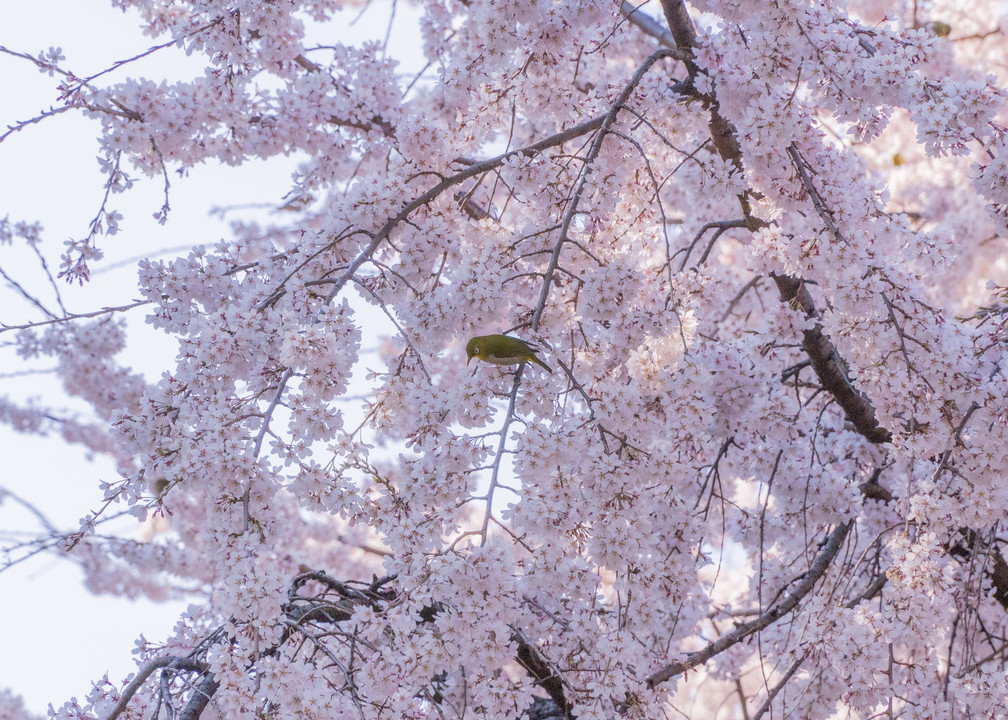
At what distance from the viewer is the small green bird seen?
1931 millimetres

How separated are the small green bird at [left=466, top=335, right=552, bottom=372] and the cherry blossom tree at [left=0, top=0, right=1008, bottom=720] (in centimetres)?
5

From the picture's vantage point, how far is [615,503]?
1.97m

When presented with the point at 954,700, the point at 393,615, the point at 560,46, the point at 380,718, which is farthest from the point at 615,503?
the point at 560,46

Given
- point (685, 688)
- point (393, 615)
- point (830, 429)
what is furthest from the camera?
point (685, 688)

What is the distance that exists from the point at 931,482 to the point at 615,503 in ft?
2.88

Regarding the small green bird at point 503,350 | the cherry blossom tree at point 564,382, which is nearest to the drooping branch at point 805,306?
the cherry blossom tree at point 564,382

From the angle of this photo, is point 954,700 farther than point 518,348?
Yes

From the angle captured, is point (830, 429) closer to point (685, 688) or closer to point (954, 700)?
point (954, 700)

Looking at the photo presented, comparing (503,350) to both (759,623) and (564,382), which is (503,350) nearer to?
(564,382)

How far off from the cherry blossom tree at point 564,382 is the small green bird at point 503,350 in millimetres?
46

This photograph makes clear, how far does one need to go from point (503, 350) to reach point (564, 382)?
0.32 meters

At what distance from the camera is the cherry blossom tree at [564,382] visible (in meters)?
1.90

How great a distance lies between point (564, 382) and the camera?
7.23 feet

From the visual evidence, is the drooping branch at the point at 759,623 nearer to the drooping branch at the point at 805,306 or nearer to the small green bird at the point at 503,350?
the drooping branch at the point at 805,306
